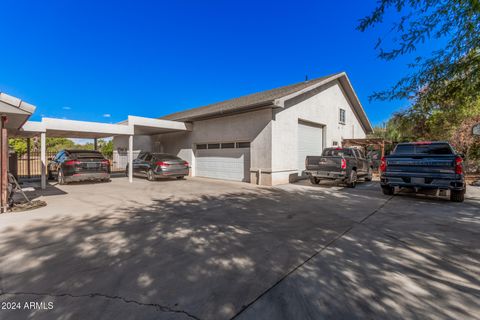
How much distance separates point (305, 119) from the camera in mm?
13133

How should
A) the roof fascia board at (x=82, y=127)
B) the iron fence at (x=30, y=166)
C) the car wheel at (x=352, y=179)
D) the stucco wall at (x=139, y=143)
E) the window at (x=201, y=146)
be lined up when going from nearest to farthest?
the roof fascia board at (x=82, y=127)
the car wheel at (x=352, y=179)
the iron fence at (x=30, y=166)
the window at (x=201, y=146)
the stucco wall at (x=139, y=143)

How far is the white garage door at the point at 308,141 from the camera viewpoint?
43.5ft

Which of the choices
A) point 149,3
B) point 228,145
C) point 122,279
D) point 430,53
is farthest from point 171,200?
point 149,3

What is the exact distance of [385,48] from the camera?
4344mm

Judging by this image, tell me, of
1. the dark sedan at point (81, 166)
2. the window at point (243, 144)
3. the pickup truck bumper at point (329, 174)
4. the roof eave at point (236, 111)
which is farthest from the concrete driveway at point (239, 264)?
the window at point (243, 144)

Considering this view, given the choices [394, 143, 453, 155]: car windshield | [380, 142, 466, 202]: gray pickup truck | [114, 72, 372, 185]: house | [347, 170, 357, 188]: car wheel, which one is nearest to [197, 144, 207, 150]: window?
[114, 72, 372, 185]: house

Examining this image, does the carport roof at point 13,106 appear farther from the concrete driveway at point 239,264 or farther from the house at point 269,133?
the house at point 269,133

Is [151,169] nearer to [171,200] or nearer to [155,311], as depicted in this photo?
[171,200]

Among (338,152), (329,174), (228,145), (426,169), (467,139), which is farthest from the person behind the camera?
(467,139)

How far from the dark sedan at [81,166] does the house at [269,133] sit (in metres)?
5.55

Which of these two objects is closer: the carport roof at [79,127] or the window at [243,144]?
the carport roof at [79,127]

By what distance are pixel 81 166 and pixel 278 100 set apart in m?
9.75

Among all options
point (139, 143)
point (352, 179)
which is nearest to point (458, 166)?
point (352, 179)

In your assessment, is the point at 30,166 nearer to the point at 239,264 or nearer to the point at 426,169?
the point at 239,264
